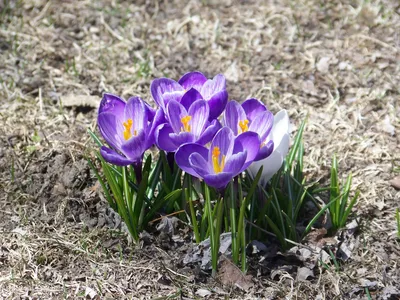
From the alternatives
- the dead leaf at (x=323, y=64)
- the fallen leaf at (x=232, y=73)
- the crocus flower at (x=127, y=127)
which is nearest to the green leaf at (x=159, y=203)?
the crocus flower at (x=127, y=127)

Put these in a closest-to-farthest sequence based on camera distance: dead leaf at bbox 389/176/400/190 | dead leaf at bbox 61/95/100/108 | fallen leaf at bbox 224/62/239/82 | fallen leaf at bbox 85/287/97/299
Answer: fallen leaf at bbox 85/287/97/299 → dead leaf at bbox 389/176/400/190 → dead leaf at bbox 61/95/100/108 → fallen leaf at bbox 224/62/239/82

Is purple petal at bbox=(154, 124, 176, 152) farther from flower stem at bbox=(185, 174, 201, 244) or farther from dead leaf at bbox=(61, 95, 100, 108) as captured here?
dead leaf at bbox=(61, 95, 100, 108)

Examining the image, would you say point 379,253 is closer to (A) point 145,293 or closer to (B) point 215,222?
(B) point 215,222

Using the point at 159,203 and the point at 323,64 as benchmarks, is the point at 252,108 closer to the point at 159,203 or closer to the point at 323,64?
the point at 159,203

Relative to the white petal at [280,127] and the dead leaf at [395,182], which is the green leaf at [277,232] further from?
the dead leaf at [395,182]

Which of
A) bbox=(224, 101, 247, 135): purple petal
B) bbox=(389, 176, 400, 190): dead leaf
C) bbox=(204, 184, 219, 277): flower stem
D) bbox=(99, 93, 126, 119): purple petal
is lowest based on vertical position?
bbox=(389, 176, 400, 190): dead leaf

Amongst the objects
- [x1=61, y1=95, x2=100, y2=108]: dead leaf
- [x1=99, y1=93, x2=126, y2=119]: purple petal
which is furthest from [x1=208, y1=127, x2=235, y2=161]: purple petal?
[x1=61, y1=95, x2=100, y2=108]: dead leaf

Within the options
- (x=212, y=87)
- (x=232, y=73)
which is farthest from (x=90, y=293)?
(x=232, y=73)

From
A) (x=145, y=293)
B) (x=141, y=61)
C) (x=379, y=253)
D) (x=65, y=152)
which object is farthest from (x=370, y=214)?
(x=141, y=61)
